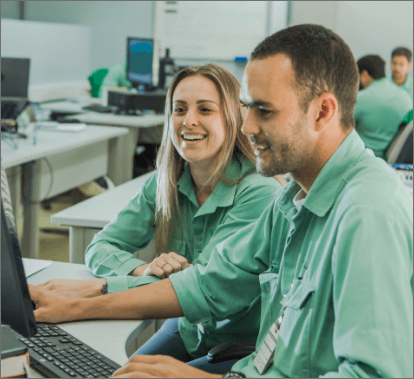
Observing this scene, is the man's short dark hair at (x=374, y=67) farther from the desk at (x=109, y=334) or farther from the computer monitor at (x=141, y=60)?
the desk at (x=109, y=334)

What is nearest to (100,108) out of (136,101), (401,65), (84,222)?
(136,101)

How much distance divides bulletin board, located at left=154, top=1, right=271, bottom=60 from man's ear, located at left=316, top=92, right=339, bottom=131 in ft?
20.8

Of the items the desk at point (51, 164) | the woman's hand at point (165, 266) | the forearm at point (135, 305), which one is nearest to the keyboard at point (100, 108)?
the desk at point (51, 164)

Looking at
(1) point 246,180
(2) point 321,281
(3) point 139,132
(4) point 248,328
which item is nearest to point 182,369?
(2) point 321,281

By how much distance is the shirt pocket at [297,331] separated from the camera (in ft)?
2.76

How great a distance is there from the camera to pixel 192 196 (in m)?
1.59

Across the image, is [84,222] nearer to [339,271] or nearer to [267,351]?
[267,351]

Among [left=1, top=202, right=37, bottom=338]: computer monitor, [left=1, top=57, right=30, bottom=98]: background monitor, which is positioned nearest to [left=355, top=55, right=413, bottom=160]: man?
[left=1, top=57, right=30, bottom=98]: background monitor

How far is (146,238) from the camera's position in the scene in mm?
1641

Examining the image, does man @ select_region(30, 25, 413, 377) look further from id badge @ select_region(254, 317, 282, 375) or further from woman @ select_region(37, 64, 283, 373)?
woman @ select_region(37, 64, 283, 373)

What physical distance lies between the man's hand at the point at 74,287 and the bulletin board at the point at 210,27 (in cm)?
613

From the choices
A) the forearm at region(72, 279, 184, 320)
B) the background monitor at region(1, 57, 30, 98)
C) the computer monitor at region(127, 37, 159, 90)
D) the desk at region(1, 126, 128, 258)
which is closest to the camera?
the forearm at region(72, 279, 184, 320)

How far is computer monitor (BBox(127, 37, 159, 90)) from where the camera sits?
16.3 ft

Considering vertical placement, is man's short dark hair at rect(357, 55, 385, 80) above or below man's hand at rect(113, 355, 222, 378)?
above
